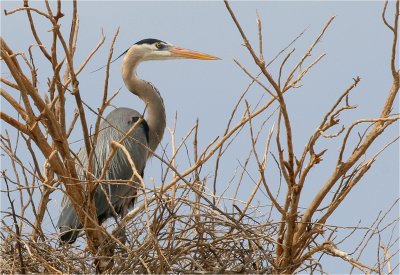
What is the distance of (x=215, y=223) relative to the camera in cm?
304

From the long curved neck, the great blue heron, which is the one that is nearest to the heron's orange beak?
the great blue heron

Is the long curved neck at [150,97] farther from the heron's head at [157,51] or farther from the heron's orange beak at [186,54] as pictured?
the heron's orange beak at [186,54]

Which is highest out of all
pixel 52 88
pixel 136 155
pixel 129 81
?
pixel 129 81

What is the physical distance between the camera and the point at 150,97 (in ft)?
17.0

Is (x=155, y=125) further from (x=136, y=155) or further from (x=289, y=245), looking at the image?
(x=289, y=245)

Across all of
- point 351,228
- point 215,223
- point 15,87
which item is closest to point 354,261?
point 351,228

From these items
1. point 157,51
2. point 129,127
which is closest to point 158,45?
point 157,51

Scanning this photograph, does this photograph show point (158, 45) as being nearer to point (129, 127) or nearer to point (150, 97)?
point (150, 97)

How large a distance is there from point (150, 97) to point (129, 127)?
355mm

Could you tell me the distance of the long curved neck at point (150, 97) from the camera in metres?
5.18

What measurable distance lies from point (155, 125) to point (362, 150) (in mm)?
2613

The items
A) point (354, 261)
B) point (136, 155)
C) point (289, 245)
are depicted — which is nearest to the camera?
point (354, 261)

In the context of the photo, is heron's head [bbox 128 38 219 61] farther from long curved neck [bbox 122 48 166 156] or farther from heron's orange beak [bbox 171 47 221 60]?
long curved neck [bbox 122 48 166 156]

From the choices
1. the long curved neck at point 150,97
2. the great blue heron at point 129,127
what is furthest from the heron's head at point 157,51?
the long curved neck at point 150,97
